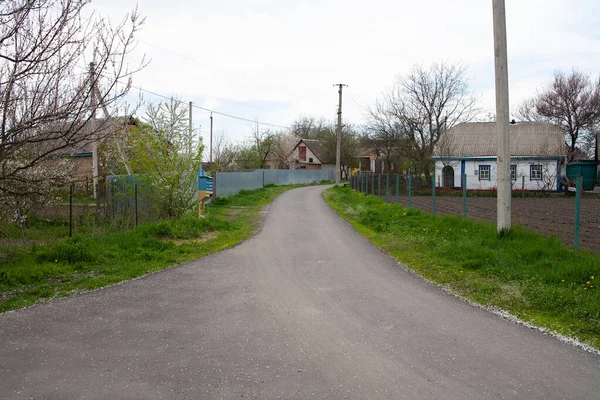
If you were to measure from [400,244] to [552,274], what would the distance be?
16.1ft

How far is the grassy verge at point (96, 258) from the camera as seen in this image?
8.20m

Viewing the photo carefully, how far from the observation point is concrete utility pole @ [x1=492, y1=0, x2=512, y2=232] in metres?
11.4

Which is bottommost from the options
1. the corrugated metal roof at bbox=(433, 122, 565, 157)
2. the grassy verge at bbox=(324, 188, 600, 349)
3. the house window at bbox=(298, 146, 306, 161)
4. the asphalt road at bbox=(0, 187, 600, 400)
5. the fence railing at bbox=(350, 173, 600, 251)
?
the asphalt road at bbox=(0, 187, 600, 400)

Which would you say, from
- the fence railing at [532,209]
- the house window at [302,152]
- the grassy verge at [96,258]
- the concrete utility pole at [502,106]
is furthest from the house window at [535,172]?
the house window at [302,152]

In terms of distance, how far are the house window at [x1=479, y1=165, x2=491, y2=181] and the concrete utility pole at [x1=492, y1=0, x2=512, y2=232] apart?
3198 cm

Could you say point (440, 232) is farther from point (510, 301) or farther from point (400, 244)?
point (510, 301)

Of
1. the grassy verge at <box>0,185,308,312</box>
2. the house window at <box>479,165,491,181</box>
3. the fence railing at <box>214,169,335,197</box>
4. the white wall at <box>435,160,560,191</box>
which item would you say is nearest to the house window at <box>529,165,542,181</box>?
the white wall at <box>435,160,560,191</box>

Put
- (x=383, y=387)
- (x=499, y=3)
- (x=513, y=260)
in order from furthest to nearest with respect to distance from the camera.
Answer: (x=499, y=3)
(x=513, y=260)
(x=383, y=387)

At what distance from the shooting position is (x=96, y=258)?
10.4m

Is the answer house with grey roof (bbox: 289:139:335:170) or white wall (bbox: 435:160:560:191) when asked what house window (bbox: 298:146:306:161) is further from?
white wall (bbox: 435:160:560:191)

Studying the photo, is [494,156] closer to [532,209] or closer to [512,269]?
[532,209]

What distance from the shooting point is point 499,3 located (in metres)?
11.3

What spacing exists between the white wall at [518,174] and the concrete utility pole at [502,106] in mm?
27998

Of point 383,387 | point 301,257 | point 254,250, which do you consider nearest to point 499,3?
point 301,257
